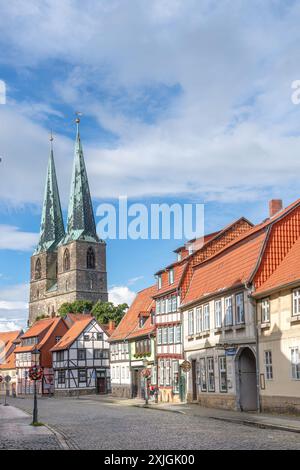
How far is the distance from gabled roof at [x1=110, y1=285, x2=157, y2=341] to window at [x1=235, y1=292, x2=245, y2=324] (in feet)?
76.4

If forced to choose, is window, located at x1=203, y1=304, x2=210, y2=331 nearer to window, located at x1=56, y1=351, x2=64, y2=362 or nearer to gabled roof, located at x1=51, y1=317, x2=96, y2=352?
gabled roof, located at x1=51, y1=317, x2=96, y2=352

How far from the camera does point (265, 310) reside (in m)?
30.3

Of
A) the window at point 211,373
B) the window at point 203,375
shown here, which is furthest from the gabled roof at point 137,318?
the window at point 211,373

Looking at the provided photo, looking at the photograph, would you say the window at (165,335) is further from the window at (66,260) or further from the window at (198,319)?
the window at (66,260)

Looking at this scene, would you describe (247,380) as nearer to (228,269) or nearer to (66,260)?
(228,269)

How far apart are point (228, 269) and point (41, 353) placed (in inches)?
2168

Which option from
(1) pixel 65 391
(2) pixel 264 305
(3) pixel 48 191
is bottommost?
(1) pixel 65 391

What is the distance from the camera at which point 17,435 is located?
2172 cm

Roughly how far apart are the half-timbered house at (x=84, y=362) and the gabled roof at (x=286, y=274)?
165ft

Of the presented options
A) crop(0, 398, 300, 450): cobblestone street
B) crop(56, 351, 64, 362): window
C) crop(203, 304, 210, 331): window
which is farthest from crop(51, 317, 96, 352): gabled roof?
crop(0, 398, 300, 450): cobblestone street

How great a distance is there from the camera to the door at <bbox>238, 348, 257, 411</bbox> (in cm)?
3297
